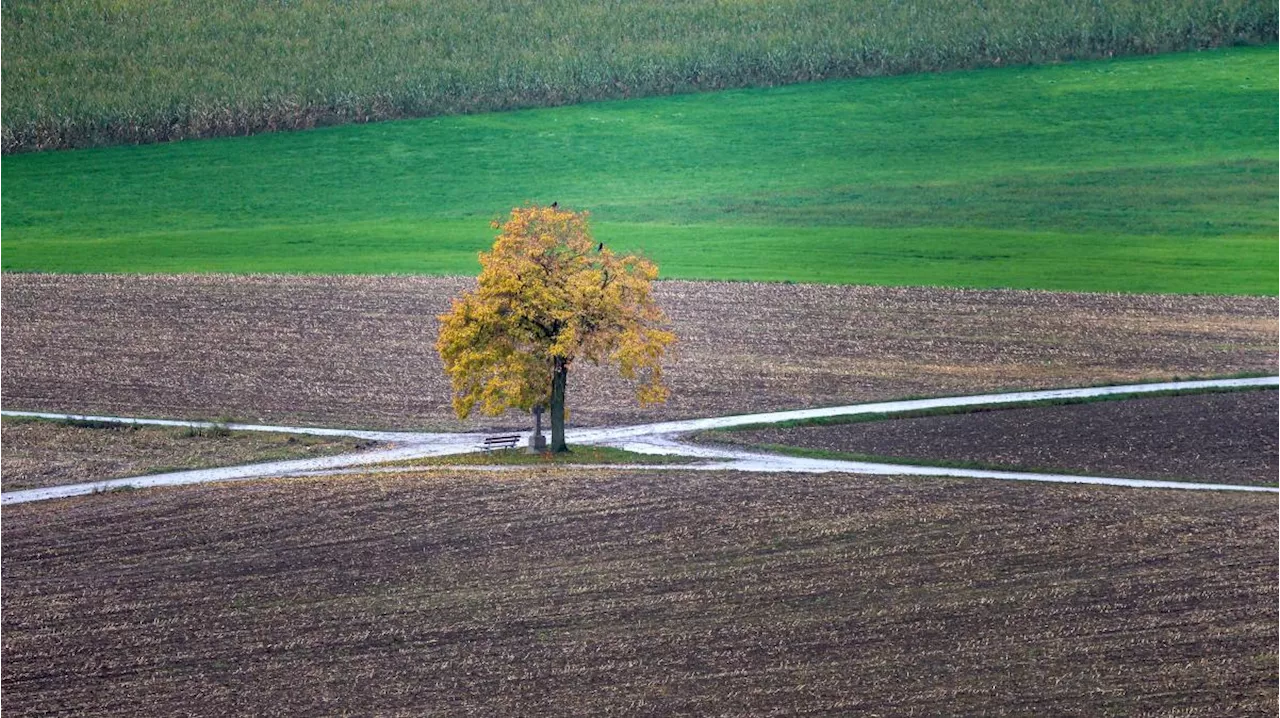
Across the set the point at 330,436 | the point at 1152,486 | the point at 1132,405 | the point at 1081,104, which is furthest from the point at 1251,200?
the point at 330,436

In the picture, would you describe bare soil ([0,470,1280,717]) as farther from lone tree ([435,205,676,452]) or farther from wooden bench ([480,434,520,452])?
wooden bench ([480,434,520,452])

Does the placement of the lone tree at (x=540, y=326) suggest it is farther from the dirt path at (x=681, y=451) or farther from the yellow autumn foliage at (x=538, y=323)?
the dirt path at (x=681, y=451)

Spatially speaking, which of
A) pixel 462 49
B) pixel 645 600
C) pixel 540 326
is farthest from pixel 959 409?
pixel 462 49

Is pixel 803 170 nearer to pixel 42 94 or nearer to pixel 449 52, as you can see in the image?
pixel 449 52

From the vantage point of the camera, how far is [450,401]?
6944 cm

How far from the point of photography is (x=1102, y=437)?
2425 inches

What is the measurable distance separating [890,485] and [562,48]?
74750 millimetres

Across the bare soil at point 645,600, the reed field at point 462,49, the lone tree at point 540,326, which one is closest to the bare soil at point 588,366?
the lone tree at point 540,326

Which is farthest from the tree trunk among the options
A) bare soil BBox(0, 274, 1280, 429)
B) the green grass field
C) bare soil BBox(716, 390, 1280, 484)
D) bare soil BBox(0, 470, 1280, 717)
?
the green grass field

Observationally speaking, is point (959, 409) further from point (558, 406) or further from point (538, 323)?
point (538, 323)

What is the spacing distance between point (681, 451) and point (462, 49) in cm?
6826

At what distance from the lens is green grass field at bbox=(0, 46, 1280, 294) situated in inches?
3620

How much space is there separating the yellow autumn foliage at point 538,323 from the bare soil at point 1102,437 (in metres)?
5.38

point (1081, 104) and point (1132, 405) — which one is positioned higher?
point (1081, 104)
